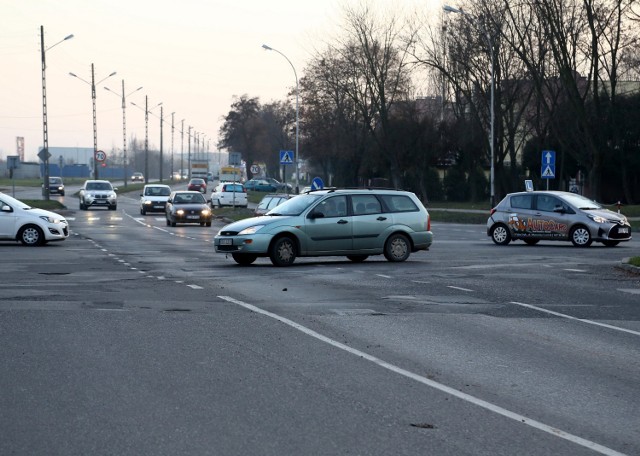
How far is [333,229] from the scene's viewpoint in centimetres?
2270

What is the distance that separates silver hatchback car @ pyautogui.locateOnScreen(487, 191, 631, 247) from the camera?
96.8 feet

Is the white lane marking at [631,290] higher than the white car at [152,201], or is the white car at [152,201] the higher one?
the white car at [152,201]

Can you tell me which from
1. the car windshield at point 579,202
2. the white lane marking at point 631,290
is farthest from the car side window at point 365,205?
the car windshield at point 579,202

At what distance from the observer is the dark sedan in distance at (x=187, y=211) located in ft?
147

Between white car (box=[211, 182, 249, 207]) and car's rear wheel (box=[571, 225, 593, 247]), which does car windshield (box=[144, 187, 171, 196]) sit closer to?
white car (box=[211, 182, 249, 207])

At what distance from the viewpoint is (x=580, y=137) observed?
179ft

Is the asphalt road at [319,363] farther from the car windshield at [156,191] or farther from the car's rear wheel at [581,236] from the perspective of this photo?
the car windshield at [156,191]

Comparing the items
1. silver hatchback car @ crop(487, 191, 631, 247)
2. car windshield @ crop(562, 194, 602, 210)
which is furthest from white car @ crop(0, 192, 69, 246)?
car windshield @ crop(562, 194, 602, 210)

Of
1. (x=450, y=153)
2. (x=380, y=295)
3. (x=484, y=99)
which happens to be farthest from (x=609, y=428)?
(x=450, y=153)

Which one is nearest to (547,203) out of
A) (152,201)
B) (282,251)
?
(282,251)

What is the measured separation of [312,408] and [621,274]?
44.9 feet

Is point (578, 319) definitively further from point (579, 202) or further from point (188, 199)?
point (188, 199)

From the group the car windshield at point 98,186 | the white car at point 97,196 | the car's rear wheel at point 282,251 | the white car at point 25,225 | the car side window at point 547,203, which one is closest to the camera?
the car's rear wheel at point 282,251

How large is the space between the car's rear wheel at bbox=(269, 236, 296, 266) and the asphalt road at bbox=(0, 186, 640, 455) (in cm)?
200
